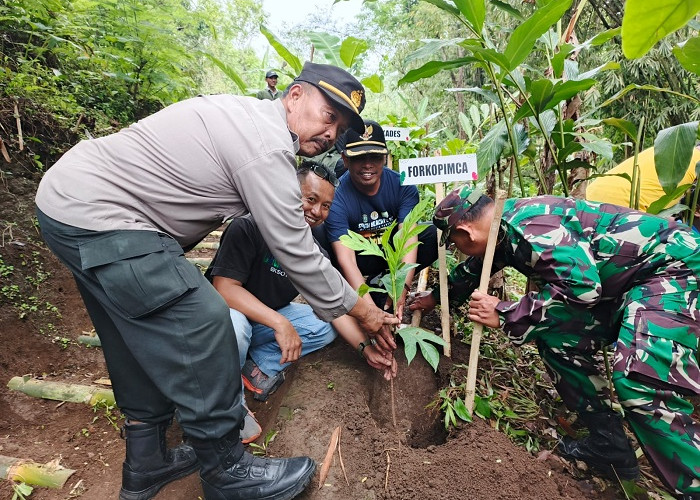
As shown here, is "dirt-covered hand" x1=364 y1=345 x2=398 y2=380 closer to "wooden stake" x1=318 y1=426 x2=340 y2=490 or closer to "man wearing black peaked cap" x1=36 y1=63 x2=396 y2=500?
"wooden stake" x1=318 y1=426 x2=340 y2=490

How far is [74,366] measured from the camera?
2.75 metres

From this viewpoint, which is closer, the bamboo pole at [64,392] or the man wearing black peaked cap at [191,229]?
the man wearing black peaked cap at [191,229]

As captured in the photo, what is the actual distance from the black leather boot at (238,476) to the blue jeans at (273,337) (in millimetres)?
672

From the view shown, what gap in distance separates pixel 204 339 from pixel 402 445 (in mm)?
1018

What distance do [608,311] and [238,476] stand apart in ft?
5.93

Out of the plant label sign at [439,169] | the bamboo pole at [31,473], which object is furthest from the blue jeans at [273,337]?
the plant label sign at [439,169]

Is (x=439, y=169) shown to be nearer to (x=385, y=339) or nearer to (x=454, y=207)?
(x=454, y=207)

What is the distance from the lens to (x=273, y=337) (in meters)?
2.45

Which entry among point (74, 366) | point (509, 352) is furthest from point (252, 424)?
point (509, 352)

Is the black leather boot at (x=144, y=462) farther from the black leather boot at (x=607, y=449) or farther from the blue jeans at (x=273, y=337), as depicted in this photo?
the black leather boot at (x=607, y=449)

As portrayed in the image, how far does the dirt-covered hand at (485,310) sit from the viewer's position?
189 cm

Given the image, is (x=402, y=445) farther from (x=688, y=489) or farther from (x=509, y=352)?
(x=509, y=352)

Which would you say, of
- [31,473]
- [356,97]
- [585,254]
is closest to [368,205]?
[356,97]

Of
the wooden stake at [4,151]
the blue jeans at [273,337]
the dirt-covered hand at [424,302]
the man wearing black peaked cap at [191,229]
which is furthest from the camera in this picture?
the wooden stake at [4,151]
